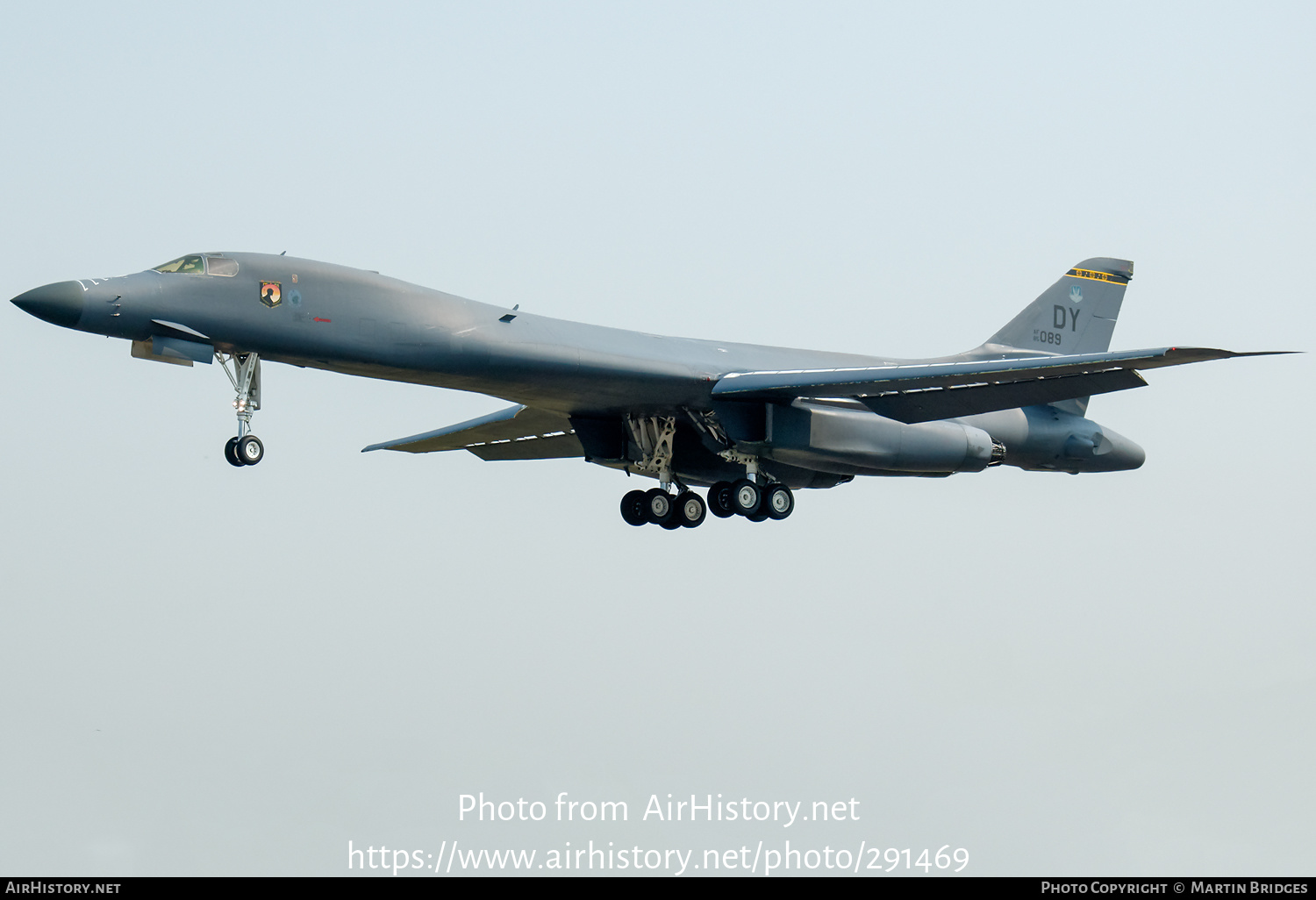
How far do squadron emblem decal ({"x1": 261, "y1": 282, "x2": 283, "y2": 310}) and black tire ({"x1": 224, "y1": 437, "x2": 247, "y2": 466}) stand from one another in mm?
2254

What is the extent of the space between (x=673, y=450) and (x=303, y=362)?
25.4 feet

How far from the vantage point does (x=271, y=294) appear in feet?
77.7

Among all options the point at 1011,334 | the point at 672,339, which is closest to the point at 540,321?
the point at 672,339

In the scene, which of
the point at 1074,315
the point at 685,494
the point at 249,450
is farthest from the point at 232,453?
the point at 1074,315

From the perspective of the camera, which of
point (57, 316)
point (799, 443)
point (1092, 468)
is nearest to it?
point (57, 316)

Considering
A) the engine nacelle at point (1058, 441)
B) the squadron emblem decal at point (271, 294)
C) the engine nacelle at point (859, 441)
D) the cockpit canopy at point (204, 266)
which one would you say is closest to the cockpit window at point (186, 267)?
the cockpit canopy at point (204, 266)

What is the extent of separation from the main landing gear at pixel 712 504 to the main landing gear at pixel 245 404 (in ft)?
26.9

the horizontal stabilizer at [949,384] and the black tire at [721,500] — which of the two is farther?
the black tire at [721,500]

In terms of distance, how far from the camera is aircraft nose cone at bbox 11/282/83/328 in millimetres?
21891

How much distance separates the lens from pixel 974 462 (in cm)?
3023

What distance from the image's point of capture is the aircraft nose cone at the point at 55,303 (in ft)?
71.8

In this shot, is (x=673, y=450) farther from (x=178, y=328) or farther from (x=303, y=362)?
(x=178, y=328)

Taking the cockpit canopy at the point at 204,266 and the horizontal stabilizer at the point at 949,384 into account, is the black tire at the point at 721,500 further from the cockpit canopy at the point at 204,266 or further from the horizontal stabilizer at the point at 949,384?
the cockpit canopy at the point at 204,266

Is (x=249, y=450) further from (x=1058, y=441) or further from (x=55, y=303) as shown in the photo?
(x=1058, y=441)
